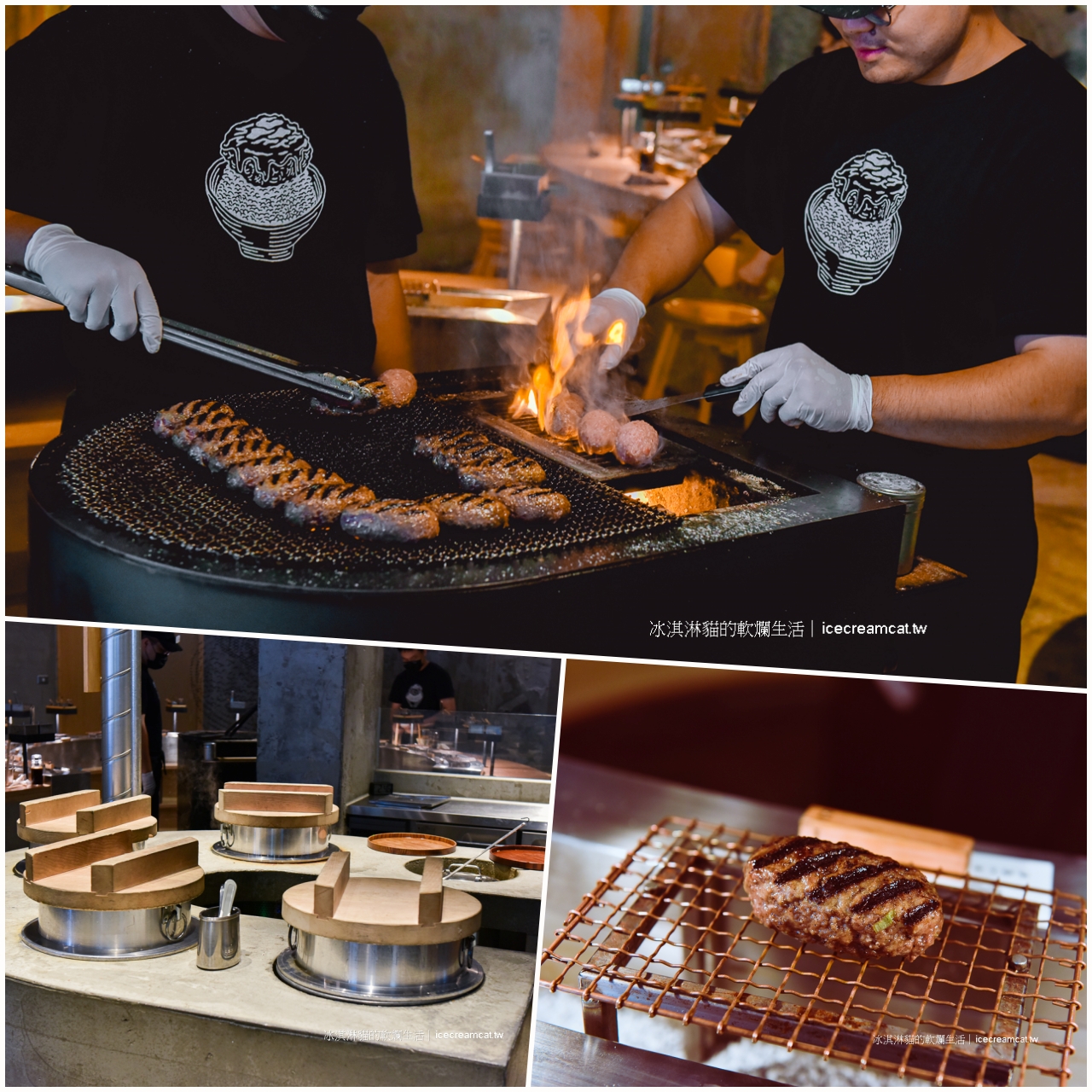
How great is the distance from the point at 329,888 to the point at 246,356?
1.87 m

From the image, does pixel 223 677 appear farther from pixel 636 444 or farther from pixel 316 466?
pixel 636 444

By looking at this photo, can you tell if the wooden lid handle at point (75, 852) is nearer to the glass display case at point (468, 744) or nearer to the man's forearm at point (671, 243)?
the glass display case at point (468, 744)

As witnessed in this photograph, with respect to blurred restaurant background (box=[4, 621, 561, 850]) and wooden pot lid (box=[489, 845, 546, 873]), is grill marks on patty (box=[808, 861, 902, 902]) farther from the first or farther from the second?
wooden pot lid (box=[489, 845, 546, 873])

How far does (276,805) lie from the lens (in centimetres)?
396

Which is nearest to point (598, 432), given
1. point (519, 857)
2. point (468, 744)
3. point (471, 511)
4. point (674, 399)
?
point (674, 399)

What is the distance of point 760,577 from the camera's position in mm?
3420

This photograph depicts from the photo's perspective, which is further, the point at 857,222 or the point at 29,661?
the point at 29,661

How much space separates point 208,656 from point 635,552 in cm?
161

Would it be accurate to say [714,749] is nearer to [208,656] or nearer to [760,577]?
[760,577]

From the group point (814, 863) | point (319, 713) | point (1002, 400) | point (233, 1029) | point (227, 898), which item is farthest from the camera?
point (319, 713)

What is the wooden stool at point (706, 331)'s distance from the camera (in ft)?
12.0

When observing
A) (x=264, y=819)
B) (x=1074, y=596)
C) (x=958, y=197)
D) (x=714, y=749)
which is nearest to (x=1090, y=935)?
(x=1074, y=596)

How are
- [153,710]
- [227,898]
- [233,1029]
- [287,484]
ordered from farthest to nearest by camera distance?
1. [153,710]
2. [287,484]
3. [227,898]
4. [233,1029]

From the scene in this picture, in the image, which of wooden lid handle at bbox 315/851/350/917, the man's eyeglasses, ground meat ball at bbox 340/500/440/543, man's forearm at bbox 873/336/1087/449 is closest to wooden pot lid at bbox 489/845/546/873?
wooden lid handle at bbox 315/851/350/917
